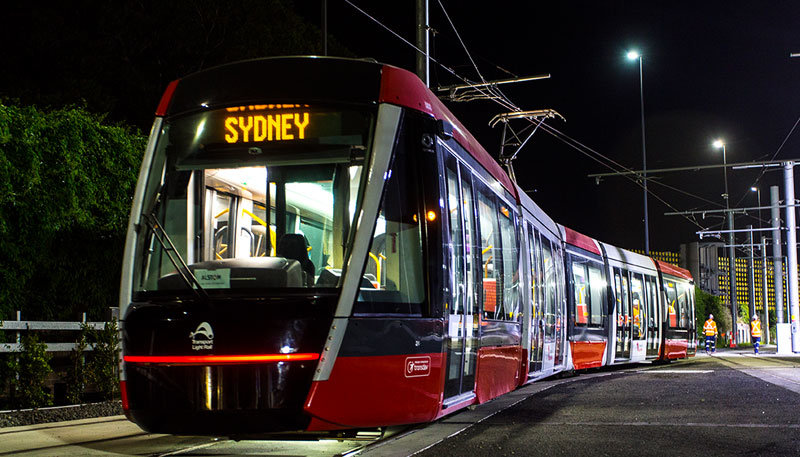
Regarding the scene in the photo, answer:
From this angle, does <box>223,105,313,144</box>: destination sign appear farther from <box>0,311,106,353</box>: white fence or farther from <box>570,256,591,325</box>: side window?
<box>570,256,591,325</box>: side window

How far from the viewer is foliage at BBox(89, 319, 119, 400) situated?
12117mm

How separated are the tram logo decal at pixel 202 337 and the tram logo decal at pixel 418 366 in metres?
1.52

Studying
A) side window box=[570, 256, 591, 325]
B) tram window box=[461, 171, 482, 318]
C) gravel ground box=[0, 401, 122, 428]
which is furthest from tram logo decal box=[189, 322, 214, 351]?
side window box=[570, 256, 591, 325]

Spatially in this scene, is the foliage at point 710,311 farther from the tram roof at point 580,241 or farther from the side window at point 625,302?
the tram roof at point 580,241

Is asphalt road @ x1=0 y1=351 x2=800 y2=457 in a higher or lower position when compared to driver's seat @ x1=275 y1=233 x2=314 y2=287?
lower

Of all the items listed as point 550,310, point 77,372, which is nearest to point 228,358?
point 77,372

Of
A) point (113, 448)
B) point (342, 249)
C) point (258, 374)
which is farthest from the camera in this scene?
point (113, 448)

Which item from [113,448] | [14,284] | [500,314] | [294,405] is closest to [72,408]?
[14,284]

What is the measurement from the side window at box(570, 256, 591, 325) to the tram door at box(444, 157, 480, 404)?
348 inches

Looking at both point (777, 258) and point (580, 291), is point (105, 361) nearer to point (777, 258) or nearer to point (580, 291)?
point (580, 291)

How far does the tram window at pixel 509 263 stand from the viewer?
10242mm

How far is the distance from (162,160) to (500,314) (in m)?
4.42

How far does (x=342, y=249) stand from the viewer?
6.37 m

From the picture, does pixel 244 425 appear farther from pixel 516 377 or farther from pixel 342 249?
pixel 516 377
